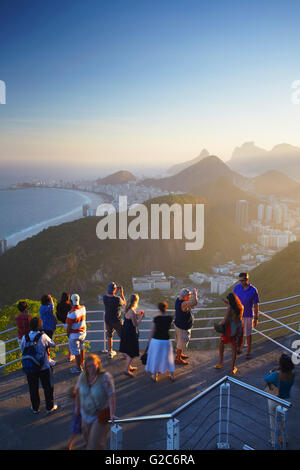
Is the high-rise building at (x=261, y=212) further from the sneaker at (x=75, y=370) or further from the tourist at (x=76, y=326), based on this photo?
the tourist at (x=76, y=326)

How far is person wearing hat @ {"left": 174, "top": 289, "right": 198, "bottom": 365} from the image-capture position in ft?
16.3

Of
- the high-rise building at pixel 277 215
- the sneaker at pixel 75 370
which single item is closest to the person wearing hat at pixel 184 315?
the sneaker at pixel 75 370

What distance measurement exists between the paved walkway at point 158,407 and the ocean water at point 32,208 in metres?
66.6

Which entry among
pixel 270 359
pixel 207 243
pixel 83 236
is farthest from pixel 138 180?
pixel 270 359

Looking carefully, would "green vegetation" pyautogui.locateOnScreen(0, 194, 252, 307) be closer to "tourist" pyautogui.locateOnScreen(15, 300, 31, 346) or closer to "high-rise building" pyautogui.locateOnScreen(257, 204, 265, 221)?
"high-rise building" pyautogui.locateOnScreen(257, 204, 265, 221)

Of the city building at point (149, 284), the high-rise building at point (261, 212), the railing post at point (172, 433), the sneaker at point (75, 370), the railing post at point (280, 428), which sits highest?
the railing post at point (172, 433)

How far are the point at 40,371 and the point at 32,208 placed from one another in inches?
3821

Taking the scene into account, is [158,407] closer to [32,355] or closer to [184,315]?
[184,315]

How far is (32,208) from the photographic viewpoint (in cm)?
9538

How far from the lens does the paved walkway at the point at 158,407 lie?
12.4ft

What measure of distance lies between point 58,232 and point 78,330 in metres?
60.9

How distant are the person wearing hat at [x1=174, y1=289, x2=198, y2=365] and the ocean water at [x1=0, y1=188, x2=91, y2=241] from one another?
66.9 metres

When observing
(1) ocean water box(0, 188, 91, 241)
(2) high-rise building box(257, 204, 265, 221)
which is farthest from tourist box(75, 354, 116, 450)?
(2) high-rise building box(257, 204, 265, 221)

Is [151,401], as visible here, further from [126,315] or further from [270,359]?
[270,359]
